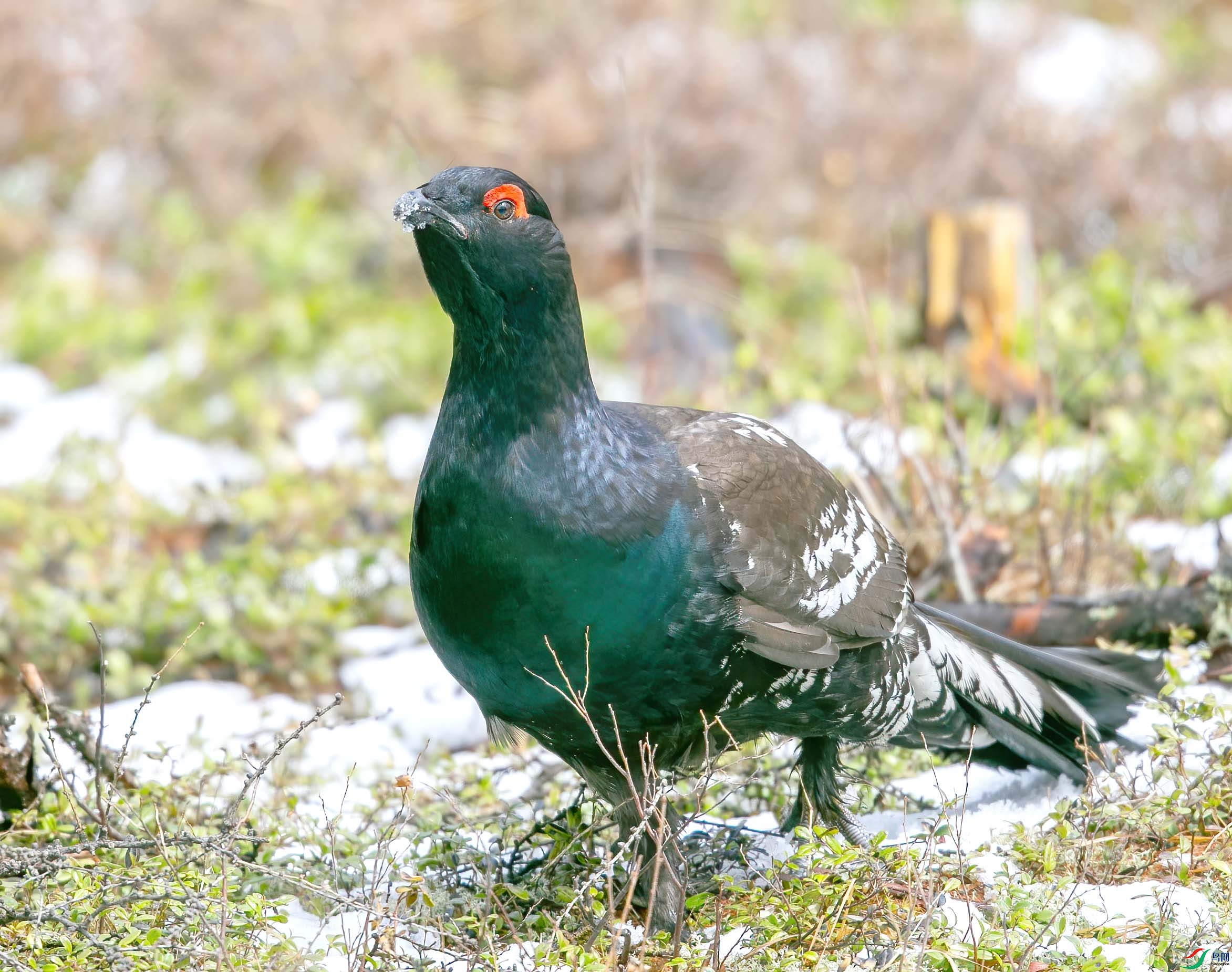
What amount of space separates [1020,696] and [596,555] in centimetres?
154

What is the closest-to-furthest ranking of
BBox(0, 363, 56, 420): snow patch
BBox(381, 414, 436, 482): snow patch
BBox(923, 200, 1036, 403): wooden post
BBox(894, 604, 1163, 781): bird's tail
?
BBox(894, 604, 1163, 781): bird's tail
BBox(381, 414, 436, 482): snow patch
BBox(923, 200, 1036, 403): wooden post
BBox(0, 363, 56, 420): snow patch

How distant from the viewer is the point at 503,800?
4137 mm

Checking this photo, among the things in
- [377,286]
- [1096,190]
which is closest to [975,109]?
[1096,190]

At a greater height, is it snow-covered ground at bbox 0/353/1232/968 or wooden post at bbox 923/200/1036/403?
wooden post at bbox 923/200/1036/403

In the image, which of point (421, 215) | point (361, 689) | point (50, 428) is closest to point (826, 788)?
point (421, 215)

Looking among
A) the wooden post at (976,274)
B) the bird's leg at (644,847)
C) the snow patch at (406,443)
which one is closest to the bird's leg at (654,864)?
the bird's leg at (644,847)

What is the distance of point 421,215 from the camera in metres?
3.04

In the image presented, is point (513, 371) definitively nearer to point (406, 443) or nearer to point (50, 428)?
point (406, 443)

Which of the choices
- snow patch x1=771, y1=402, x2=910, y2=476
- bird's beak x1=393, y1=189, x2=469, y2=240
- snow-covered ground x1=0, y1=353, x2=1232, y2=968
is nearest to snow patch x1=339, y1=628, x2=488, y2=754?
snow-covered ground x1=0, y1=353, x2=1232, y2=968

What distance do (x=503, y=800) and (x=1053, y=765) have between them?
5.30ft

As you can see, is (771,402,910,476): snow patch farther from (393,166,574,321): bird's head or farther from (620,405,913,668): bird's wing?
(393,166,574,321): bird's head

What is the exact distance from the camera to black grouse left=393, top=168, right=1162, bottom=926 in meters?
3.05

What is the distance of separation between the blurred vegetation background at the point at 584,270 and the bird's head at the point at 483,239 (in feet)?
6.17

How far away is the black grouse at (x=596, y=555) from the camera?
120 inches
